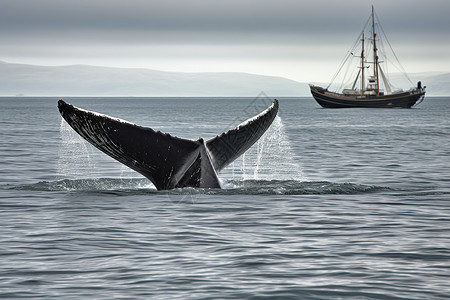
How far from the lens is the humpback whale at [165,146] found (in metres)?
9.31

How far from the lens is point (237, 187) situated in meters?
13.4

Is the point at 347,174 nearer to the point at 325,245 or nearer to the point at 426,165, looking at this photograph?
the point at 426,165

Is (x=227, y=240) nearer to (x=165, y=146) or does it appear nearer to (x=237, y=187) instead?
(x=165, y=146)

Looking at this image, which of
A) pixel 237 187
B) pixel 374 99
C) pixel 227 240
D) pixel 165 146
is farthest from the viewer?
pixel 374 99

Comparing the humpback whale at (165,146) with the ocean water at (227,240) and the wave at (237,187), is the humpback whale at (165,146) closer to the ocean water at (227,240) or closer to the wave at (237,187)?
the ocean water at (227,240)

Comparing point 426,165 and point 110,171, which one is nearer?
point 110,171

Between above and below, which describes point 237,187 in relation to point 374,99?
→ above

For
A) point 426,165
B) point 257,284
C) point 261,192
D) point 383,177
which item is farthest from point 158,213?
point 426,165

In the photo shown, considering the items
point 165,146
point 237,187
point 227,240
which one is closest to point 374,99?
point 237,187

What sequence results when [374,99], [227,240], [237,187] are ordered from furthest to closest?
[374,99] < [237,187] < [227,240]

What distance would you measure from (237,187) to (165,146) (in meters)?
3.73

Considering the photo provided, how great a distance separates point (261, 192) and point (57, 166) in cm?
868

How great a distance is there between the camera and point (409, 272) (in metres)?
7.19

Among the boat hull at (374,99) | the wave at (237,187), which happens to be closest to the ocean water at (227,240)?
the wave at (237,187)
